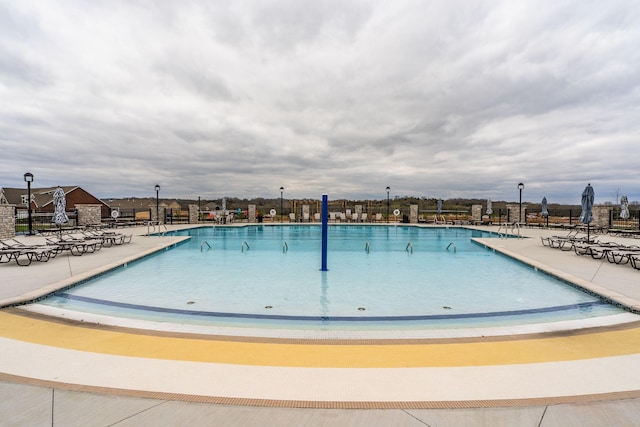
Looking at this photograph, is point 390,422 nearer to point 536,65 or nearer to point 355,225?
point 536,65

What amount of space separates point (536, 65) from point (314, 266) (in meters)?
14.7

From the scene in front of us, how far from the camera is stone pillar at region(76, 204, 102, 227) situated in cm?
1938

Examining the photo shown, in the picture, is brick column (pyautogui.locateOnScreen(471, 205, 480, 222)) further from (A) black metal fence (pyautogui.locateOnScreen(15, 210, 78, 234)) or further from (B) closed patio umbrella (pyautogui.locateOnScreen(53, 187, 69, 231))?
(A) black metal fence (pyautogui.locateOnScreen(15, 210, 78, 234))

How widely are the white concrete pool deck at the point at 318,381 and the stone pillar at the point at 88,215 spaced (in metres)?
18.6

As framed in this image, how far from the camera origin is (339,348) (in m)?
3.65

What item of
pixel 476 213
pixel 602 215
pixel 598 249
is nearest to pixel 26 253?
pixel 598 249

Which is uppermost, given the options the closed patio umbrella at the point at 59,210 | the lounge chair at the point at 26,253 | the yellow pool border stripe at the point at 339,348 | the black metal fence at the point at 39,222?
the closed patio umbrella at the point at 59,210

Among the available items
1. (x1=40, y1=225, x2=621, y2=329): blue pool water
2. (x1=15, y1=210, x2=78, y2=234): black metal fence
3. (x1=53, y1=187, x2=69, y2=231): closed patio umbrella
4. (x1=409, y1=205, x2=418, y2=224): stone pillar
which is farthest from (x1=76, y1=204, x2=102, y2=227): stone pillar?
(x1=409, y1=205, x2=418, y2=224): stone pillar

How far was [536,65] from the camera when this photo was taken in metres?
14.7

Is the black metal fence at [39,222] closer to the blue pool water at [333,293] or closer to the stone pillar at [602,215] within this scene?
the blue pool water at [333,293]

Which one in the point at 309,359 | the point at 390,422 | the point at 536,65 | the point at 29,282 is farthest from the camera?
the point at 536,65

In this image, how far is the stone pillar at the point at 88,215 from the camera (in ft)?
63.6

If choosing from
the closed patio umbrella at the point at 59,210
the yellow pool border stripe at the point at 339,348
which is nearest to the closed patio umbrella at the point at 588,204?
the yellow pool border stripe at the point at 339,348

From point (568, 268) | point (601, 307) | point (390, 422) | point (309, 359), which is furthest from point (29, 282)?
point (568, 268)
